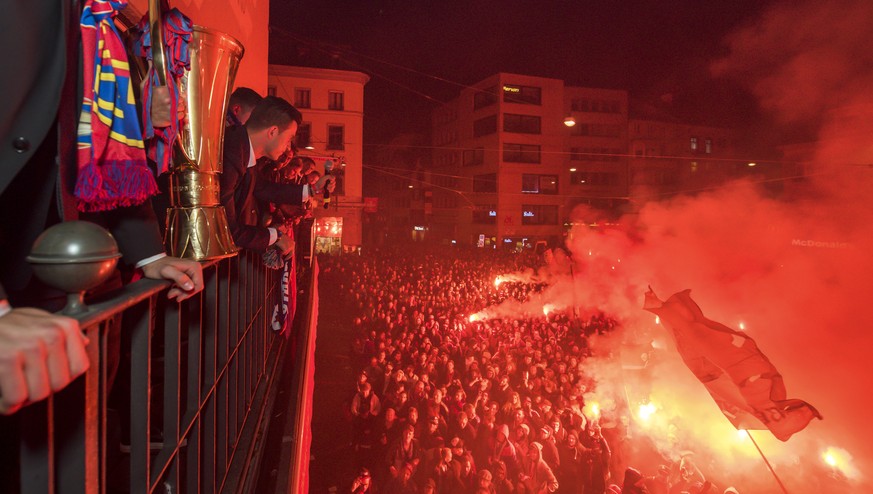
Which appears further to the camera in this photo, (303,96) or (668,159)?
(668,159)

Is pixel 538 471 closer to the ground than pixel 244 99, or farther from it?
closer to the ground

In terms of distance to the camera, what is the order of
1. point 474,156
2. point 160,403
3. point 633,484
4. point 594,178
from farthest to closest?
1. point 474,156
2. point 594,178
3. point 633,484
4. point 160,403

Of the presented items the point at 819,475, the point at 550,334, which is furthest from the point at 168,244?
the point at 819,475

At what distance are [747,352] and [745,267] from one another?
14396 millimetres

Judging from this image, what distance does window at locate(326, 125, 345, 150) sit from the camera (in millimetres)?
36094

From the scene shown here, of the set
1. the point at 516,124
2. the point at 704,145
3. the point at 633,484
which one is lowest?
the point at 633,484

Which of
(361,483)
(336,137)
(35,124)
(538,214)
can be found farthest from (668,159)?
(35,124)

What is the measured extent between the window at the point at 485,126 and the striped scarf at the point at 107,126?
43.8 m

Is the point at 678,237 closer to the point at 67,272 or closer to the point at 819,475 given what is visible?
the point at 819,475

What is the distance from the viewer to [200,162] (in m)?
2.36

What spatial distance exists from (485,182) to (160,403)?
43.1m

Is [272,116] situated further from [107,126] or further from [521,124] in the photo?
[521,124]

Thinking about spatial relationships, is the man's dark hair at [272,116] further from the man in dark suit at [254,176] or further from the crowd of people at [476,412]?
the crowd of people at [476,412]

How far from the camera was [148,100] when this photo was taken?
1857mm
